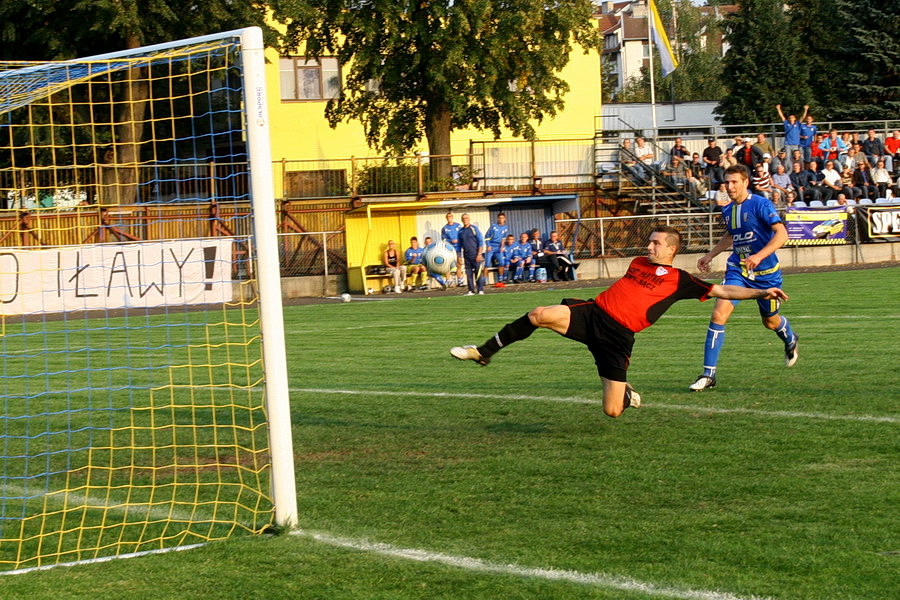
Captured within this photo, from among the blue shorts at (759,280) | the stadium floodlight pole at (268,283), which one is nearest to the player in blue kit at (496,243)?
the blue shorts at (759,280)

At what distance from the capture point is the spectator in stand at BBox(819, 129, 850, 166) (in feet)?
116

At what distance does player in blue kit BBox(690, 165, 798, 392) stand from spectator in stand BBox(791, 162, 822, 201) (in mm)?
23721

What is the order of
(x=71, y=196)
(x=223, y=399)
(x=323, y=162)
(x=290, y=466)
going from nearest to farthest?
(x=290, y=466) < (x=223, y=399) < (x=71, y=196) < (x=323, y=162)

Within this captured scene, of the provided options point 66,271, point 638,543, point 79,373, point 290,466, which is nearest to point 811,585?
point 638,543

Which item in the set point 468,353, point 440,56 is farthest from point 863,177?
point 468,353

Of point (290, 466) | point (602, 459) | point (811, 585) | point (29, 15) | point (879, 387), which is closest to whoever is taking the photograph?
point (811, 585)

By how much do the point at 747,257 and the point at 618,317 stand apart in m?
2.90

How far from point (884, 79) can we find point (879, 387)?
4210cm

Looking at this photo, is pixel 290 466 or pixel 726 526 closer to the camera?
pixel 726 526

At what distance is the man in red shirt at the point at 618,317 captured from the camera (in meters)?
8.17

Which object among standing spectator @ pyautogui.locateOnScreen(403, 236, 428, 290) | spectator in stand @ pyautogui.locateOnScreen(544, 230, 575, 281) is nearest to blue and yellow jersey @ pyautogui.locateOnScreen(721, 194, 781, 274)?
spectator in stand @ pyautogui.locateOnScreen(544, 230, 575, 281)

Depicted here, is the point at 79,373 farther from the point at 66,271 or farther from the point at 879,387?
the point at 879,387

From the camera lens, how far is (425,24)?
36656mm

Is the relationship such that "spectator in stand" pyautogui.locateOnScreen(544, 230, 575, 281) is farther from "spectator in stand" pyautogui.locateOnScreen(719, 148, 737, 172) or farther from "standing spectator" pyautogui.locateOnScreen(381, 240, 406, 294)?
"spectator in stand" pyautogui.locateOnScreen(719, 148, 737, 172)
